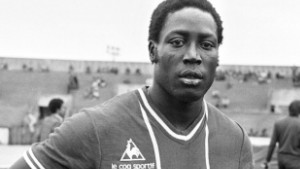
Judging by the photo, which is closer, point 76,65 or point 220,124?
point 220,124

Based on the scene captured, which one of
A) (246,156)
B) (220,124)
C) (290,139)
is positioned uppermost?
(220,124)

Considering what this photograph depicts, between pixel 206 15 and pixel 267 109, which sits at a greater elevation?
pixel 206 15

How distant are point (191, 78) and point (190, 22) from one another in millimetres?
202

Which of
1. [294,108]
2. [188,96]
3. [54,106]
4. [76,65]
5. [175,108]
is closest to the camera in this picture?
[188,96]

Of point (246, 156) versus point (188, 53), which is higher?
point (188, 53)

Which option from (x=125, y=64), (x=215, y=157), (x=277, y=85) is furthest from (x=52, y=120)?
(x=125, y=64)

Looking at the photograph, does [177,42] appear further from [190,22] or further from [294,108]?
[294,108]

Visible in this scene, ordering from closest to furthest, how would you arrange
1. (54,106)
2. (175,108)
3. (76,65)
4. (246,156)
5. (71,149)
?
(71,149)
(175,108)
(246,156)
(54,106)
(76,65)

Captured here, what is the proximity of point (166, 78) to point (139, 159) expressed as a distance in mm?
309

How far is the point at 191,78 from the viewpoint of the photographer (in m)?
1.99

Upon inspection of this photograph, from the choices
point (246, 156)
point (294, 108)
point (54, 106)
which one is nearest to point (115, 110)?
point (246, 156)

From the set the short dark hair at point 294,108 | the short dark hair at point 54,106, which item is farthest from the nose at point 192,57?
the short dark hair at point 54,106

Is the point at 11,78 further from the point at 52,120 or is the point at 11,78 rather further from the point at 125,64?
the point at 52,120

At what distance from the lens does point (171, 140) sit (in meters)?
2.07
